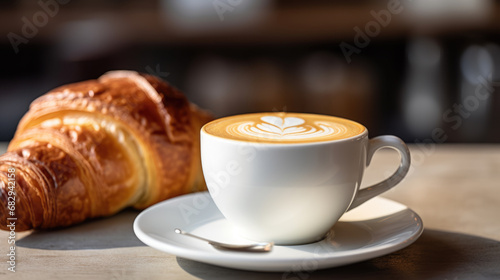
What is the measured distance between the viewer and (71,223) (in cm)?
72

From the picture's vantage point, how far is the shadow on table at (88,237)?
662mm

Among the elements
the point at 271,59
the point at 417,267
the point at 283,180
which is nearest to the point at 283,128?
the point at 283,180

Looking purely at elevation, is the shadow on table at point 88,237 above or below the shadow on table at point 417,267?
below

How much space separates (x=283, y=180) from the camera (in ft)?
1.81

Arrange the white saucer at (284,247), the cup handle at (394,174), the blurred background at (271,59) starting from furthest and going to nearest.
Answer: the blurred background at (271,59)
the cup handle at (394,174)
the white saucer at (284,247)

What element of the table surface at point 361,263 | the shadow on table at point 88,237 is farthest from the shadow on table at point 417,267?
the shadow on table at point 88,237

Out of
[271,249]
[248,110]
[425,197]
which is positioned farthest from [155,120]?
[248,110]

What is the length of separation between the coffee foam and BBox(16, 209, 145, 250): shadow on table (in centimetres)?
17

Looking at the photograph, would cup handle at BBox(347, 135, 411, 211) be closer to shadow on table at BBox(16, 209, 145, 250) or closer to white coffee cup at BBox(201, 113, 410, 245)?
white coffee cup at BBox(201, 113, 410, 245)

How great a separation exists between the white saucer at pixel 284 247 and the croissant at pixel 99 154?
0.10m

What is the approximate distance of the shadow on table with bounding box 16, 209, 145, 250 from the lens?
2.17ft

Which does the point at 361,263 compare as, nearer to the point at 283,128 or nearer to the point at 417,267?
the point at 417,267

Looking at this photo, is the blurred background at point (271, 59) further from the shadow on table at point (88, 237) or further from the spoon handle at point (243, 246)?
the spoon handle at point (243, 246)

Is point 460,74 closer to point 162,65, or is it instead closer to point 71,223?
point 162,65
